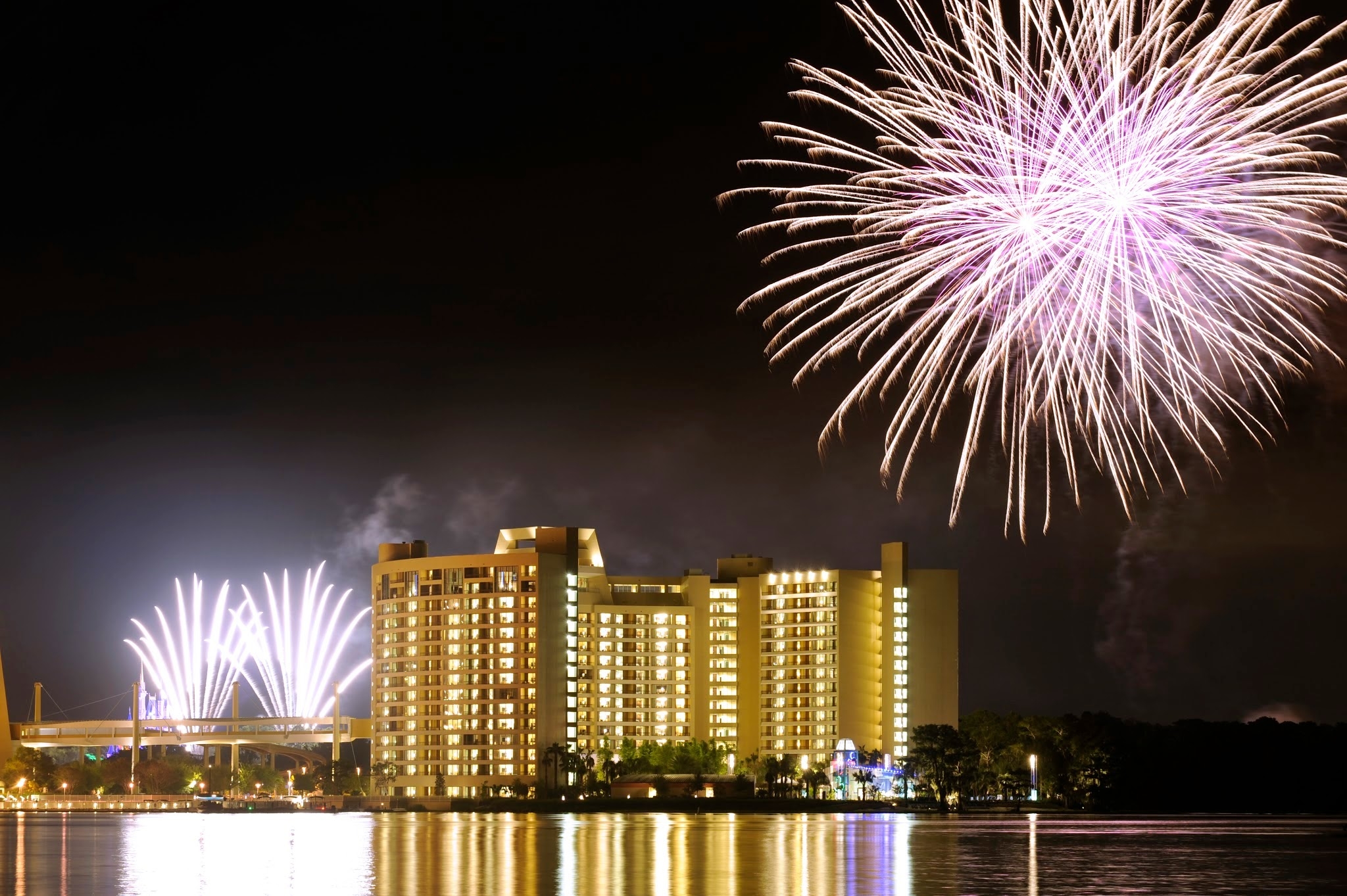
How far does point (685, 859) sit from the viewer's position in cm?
7131

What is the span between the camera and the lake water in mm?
55656

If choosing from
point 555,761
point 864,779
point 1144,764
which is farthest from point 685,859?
point 555,761

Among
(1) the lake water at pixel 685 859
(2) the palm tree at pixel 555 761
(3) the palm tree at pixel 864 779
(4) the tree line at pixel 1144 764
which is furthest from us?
(2) the palm tree at pixel 555 761

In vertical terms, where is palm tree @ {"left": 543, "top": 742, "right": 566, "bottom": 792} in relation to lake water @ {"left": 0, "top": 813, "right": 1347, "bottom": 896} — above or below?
below

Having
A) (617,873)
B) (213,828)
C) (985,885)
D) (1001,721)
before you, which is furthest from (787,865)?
(1001,721)

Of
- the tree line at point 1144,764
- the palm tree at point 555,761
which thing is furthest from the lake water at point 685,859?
the palm tree at point 555,761

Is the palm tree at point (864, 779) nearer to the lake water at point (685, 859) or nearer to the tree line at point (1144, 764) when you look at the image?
the tree line at point (1144, 764)

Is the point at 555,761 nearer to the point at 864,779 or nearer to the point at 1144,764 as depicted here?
the point at 864,779

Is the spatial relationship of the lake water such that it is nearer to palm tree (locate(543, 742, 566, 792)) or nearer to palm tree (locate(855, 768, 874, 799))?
palm tree (locate(855, 768, 874, 799))

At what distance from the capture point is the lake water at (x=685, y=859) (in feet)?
183

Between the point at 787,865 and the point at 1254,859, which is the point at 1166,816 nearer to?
the point at 1254,859

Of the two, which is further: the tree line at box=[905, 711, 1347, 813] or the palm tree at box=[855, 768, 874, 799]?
the palm tree at box=[855, 768, 874, 799]

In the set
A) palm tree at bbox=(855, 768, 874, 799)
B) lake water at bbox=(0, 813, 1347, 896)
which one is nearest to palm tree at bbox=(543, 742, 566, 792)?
palm tree at bbox=(855, 768, 874, 799)

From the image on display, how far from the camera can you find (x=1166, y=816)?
148m
